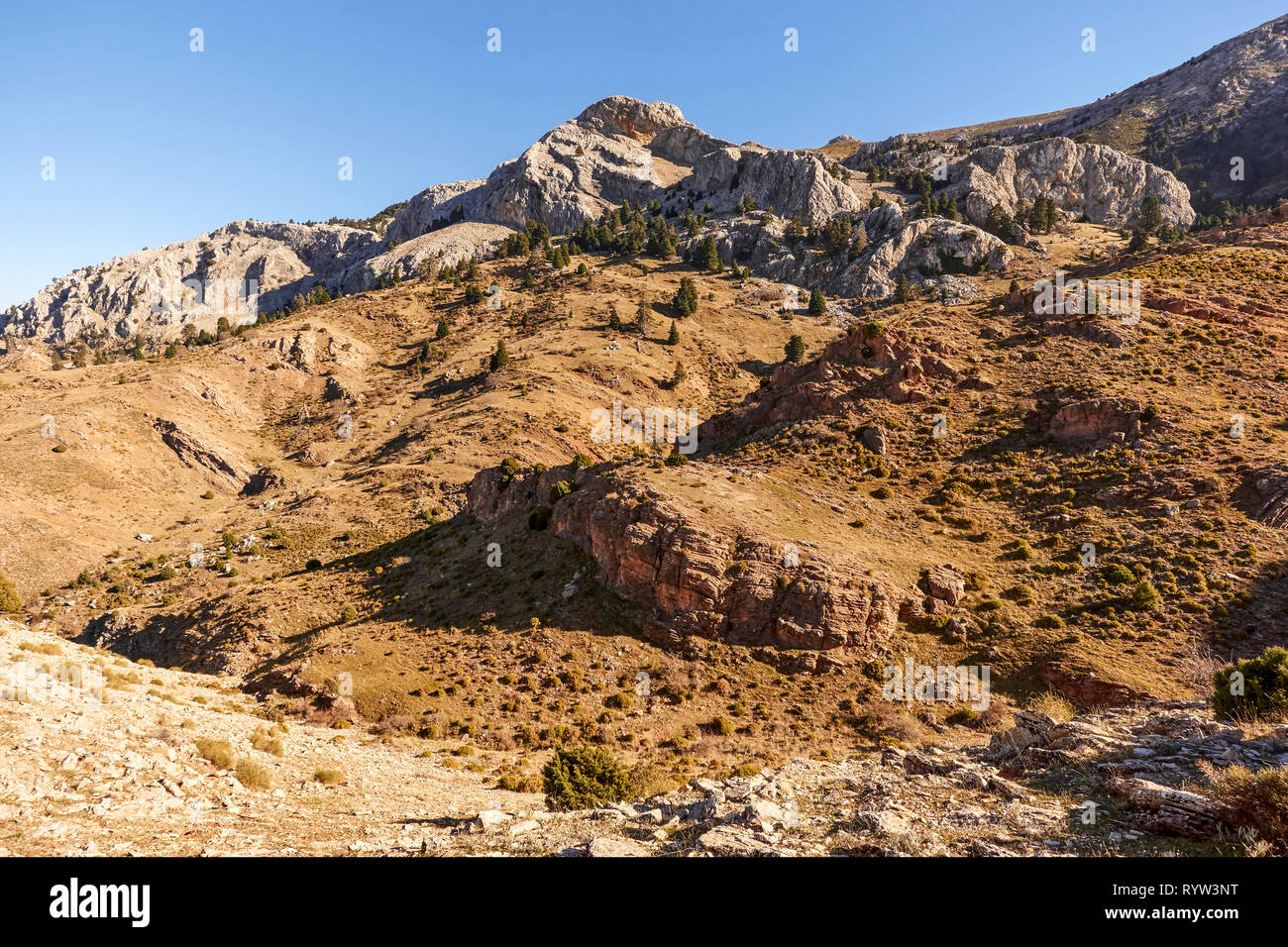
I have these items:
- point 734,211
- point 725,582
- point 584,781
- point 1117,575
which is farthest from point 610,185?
point 584,781

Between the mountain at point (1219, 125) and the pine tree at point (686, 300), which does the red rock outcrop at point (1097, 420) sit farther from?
the mountain at point (1219, 125)

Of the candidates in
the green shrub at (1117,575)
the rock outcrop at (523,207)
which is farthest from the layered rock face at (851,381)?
the rock outcrop at (523,207)

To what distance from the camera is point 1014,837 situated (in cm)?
957

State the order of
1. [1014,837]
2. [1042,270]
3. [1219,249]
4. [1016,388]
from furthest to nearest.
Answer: [1042,270], [1219,249], [1016,388], [1014,837]

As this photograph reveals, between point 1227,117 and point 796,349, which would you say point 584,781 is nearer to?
point 796,349

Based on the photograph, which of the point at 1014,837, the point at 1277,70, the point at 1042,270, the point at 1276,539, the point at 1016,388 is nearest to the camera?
the point at 1014,837

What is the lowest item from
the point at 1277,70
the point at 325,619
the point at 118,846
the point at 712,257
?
the point at 325,619

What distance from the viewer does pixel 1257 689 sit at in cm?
1548

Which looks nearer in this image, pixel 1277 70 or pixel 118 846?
pixel 118 846

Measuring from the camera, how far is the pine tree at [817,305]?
10719 centimetres

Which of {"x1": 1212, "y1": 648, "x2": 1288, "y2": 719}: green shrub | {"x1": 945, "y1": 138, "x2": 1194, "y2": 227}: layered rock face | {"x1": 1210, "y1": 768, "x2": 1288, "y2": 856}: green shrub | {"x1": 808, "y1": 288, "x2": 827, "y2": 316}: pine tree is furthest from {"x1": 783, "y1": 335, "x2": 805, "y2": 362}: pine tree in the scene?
{"x1": 1210, "y1": 768, "x2": 1288, "y2": 856}: green shrub

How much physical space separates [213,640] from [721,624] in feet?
104

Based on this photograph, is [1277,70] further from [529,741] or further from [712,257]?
[529,741]
